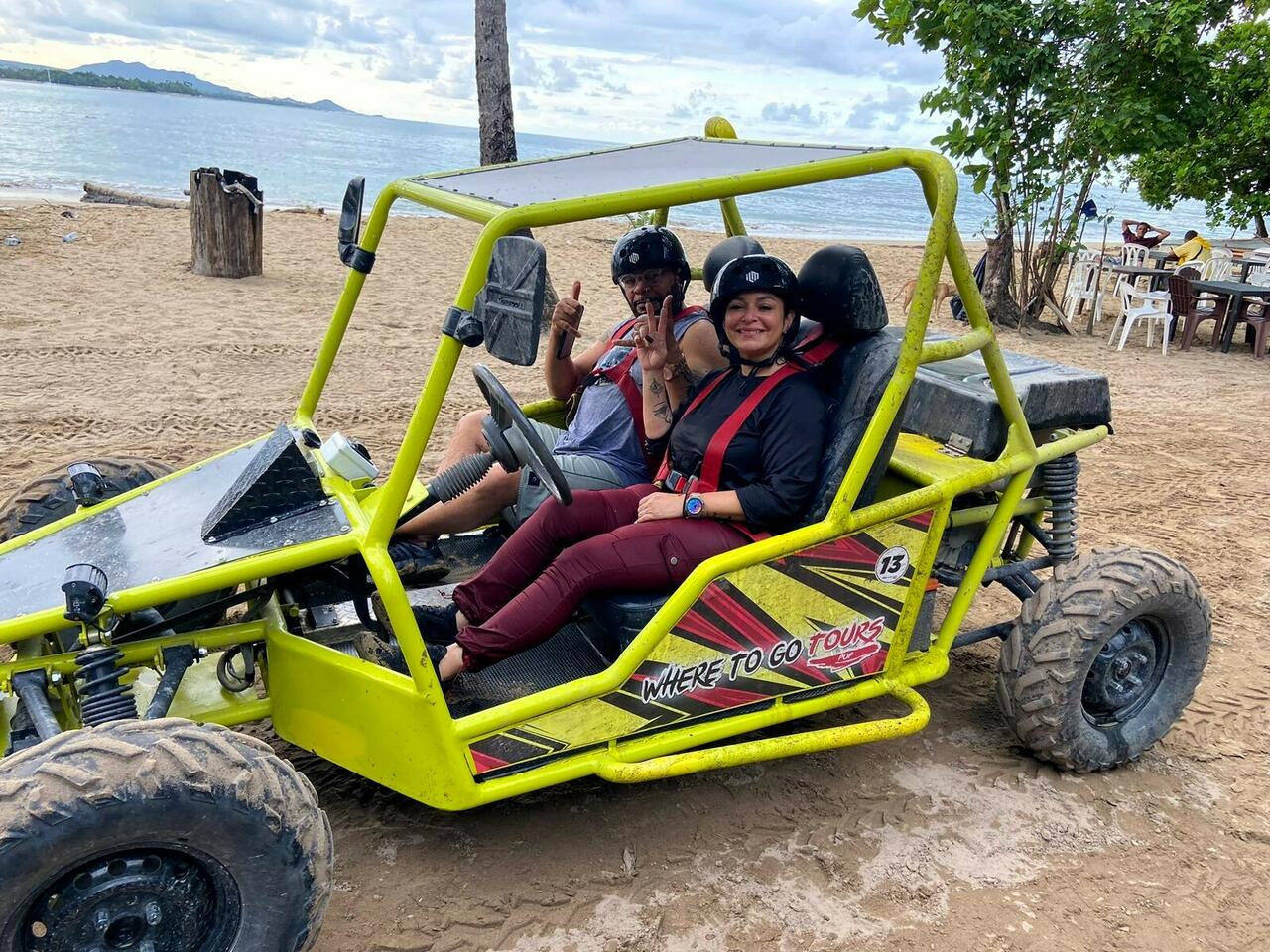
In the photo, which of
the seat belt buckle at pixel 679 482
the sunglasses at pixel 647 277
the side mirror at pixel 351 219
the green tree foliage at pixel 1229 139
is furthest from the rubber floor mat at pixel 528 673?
the green tree foliage at pixel 1229 139

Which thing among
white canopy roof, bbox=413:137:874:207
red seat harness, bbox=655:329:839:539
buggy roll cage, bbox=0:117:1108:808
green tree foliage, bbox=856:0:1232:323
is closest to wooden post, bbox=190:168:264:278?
green tree foliage, bbox=856:0:1232:323

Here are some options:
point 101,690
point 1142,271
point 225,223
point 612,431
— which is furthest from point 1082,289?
point 101,690

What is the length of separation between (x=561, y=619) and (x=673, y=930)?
89 cm

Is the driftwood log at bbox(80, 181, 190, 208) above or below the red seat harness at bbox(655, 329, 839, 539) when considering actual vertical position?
below

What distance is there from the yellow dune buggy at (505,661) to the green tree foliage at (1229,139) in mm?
8800

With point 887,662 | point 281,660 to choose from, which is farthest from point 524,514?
point 887,662

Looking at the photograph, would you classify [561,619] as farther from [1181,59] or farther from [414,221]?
[414,221]

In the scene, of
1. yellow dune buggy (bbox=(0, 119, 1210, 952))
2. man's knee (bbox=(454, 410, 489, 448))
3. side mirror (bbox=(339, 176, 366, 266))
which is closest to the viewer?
yellow dune buggy (bbox=(0, 119, 1210, 952))

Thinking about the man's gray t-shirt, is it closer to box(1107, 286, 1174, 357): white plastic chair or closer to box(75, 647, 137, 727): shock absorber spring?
box(75, 647, 137, 727): shock absorber spring

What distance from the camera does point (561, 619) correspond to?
306cm

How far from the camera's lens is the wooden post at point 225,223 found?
1084 centimetres

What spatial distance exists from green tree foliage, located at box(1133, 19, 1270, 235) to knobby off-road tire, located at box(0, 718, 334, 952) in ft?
36.0

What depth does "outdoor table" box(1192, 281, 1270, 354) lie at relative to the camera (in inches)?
444

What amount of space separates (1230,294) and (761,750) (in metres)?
10.7
